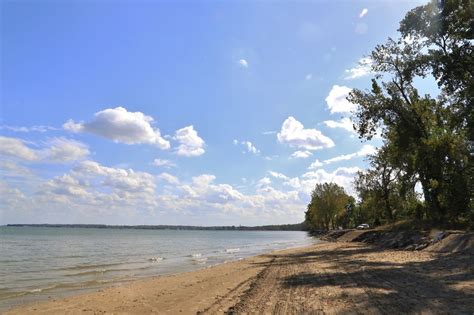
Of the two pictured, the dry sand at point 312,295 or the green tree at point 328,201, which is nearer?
the dry sand at point 312,295

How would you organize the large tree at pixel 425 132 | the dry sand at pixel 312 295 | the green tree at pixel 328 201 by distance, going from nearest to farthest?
the dry sand at pixel 312 295
the large tree at pixel 425 132
the green tree at pixel 328 201

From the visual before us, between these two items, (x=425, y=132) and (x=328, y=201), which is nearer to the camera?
(x=425, y=132)

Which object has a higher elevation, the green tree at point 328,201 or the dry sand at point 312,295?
the green tree at point 328,201

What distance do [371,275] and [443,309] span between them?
6702 millimetres

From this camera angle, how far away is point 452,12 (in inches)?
966

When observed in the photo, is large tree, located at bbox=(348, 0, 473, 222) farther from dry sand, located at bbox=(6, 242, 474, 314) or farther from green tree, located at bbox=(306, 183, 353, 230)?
green tree, located at bbox=(306, 183, 353, 230)

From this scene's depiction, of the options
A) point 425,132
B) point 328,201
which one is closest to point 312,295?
point 425,132

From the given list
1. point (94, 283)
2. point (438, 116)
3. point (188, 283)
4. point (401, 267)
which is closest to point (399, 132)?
point (438, 116)

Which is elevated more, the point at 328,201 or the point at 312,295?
the point at 328,201

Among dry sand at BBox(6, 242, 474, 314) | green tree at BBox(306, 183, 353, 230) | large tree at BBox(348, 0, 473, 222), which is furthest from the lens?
green tree at BBox(306, 183, 353, 230)

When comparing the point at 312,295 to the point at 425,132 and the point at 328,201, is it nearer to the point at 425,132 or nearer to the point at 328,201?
the point at 425,132

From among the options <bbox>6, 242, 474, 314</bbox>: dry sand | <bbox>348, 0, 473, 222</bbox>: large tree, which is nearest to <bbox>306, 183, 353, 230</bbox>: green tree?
<bbox>348, 0, 473, 222</bbox>: large tree

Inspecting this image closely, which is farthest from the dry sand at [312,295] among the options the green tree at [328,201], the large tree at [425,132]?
the green tree at [328,201]

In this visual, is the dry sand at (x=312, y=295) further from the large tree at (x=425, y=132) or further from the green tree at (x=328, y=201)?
the green tree at (x=328, y=201)
